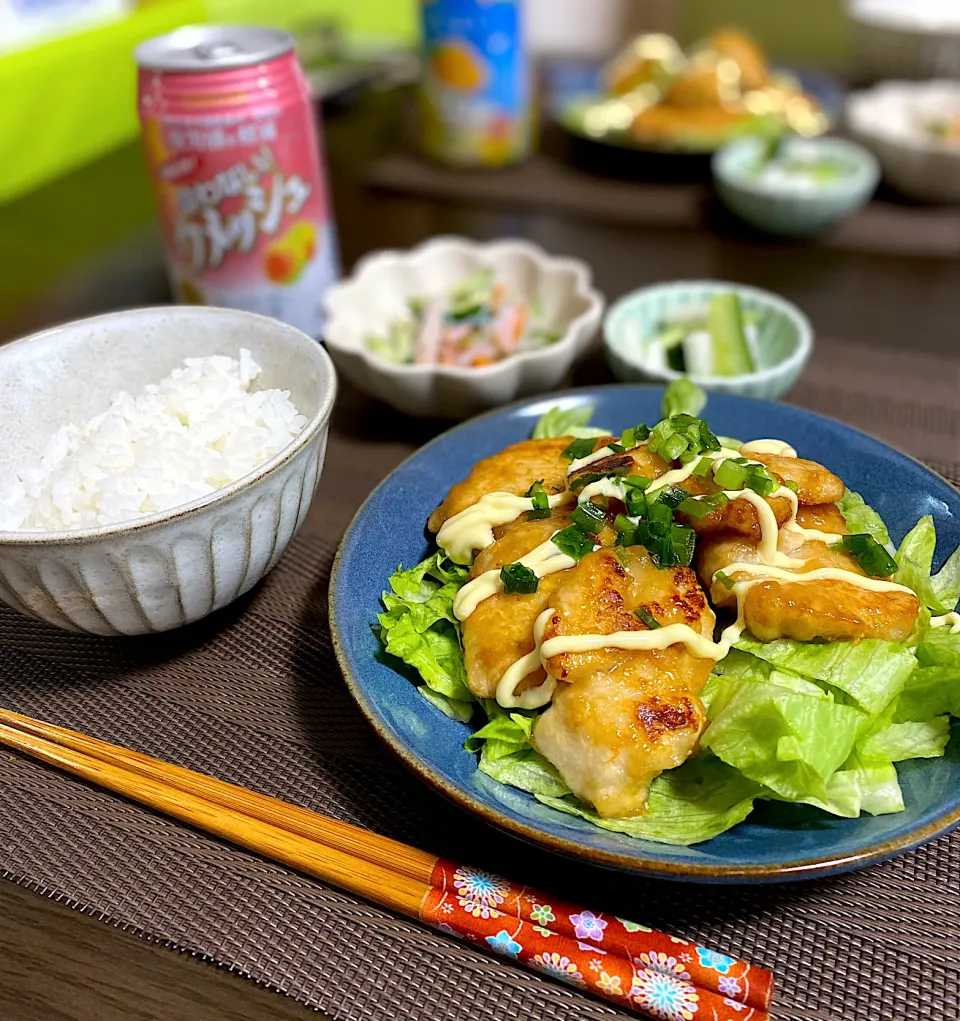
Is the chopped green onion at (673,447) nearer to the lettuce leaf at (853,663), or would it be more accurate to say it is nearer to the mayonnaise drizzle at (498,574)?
the mayonnaise drizzle at (498,574)

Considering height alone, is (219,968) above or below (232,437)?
below

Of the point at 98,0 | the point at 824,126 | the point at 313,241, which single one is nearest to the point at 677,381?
the point at 313,241

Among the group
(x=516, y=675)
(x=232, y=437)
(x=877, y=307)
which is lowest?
(x=877, y=307)

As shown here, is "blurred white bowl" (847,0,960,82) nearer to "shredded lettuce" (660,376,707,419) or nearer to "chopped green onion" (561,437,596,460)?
"shredded lettuce" (660,376,707,419)

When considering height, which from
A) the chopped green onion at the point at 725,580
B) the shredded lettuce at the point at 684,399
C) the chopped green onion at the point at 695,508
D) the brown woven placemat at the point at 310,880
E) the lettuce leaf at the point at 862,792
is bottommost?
the brown woven placemat at the point at 310,880

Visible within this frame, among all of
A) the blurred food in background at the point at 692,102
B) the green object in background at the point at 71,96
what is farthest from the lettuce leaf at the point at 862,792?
the green object in background at the point at 71,96

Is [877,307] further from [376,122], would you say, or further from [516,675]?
[376,122]

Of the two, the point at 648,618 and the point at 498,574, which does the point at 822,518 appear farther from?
the point at 498,574
